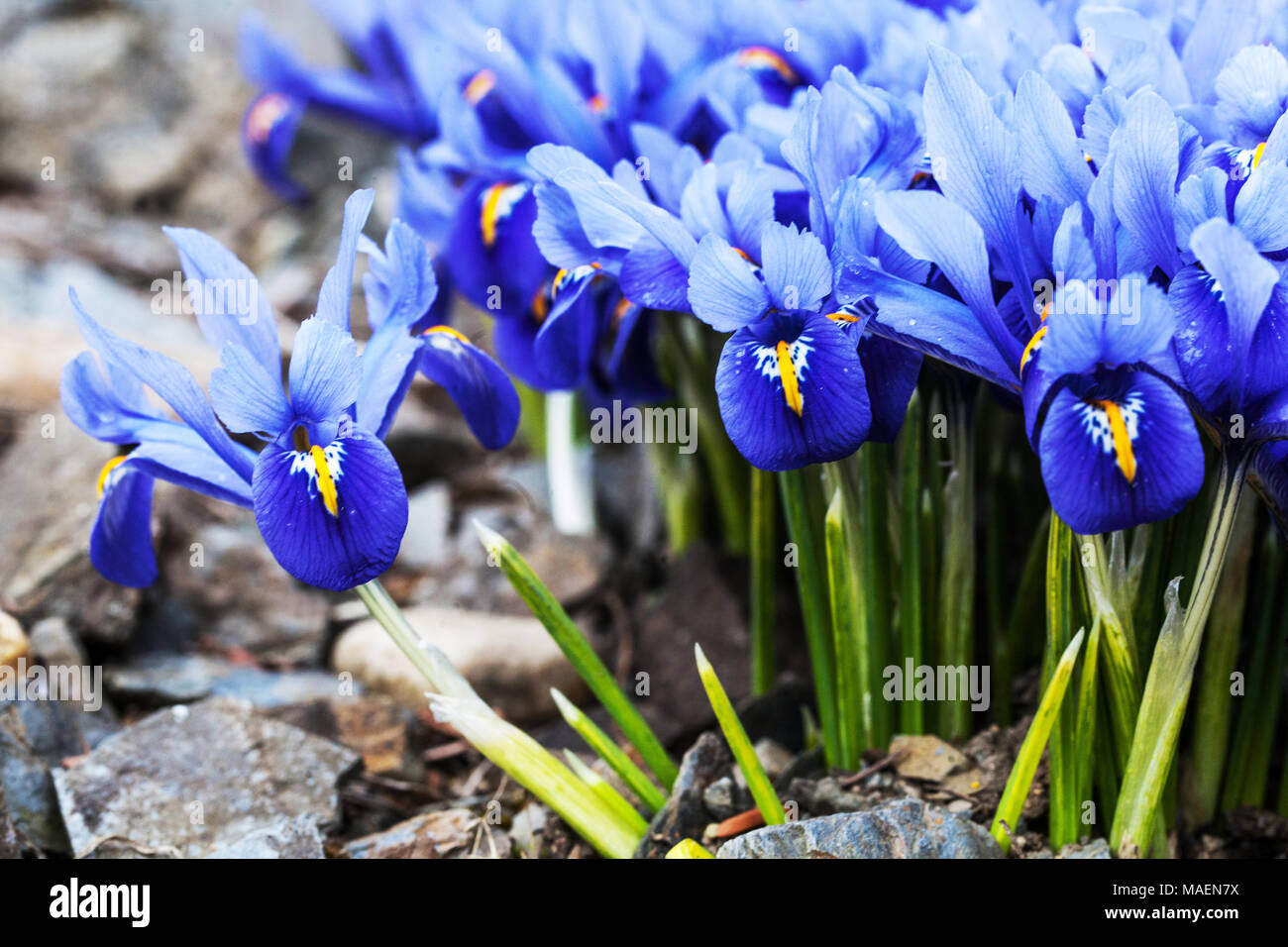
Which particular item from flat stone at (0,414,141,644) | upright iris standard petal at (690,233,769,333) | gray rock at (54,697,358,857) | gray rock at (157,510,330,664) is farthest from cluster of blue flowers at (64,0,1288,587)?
gray rock at (157,510,330,664)

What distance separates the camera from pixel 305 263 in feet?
17.1

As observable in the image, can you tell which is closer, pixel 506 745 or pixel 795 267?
pixel 795 267

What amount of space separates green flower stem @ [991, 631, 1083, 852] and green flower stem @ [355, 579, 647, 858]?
2.27 feet

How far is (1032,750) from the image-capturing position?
1.95 m

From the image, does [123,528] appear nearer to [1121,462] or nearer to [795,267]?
[795,267]

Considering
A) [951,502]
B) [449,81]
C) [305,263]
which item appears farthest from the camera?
[305,263]

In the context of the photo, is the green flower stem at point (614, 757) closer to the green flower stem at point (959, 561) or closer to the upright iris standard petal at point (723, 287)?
the green flower stem at point (959, 561)

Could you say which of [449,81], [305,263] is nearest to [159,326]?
[305,263]

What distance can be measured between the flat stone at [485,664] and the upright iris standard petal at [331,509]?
1104mm

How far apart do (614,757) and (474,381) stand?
2.67 ft

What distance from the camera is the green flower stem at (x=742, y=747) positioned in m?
2.04

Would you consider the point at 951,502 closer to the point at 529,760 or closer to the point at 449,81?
the point at 529,760

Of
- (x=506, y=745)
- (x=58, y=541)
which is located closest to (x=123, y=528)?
(x=506, y=745)
